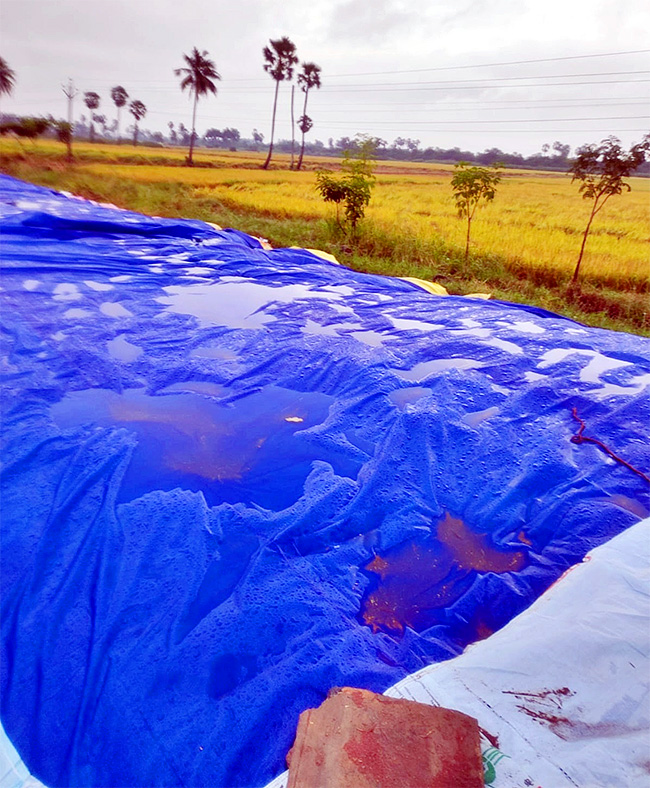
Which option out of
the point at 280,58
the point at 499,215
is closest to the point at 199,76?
the point at 280,58

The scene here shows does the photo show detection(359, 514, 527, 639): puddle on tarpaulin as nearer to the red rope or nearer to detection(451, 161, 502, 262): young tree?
the red rope

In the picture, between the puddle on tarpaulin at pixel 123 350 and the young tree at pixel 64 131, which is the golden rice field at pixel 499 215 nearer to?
the young tree at pixel 64 131

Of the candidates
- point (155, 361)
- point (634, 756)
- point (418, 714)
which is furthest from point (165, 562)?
point (155, 361)

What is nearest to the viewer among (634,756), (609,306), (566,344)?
(634,756)

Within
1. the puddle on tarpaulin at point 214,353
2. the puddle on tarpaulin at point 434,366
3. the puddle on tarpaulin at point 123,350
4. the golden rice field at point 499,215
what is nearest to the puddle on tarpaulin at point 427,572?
the puddle on tarpaulin at point 434,366

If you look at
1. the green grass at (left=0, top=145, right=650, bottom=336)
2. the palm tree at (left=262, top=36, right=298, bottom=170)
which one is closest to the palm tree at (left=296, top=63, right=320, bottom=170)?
the palm tree at (left=262, top=36, right=298, bottom=170)

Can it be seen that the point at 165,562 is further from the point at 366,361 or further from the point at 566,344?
the point at 566,344
